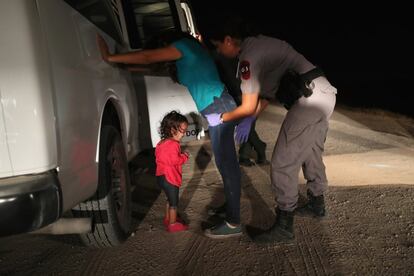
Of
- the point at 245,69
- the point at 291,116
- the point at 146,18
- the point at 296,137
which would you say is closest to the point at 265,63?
the point at 245,69

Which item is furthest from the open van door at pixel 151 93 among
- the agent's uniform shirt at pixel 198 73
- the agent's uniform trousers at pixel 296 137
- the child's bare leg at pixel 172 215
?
the agent's uniform trousers at pixel 296 137

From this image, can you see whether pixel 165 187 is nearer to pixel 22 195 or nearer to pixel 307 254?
pixel 307 254

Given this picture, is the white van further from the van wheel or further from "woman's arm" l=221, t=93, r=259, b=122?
"woman's arm" l=221, t=93, r=259, b=122

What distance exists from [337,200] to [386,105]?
6.05 metres

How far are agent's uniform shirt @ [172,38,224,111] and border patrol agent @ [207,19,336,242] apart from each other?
5.1 inches

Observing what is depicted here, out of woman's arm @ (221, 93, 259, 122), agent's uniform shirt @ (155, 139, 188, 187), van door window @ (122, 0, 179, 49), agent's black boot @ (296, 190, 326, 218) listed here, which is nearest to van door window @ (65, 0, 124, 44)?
van door window @ (122, 0, 179, 49)

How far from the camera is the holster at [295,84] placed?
3.37 metres

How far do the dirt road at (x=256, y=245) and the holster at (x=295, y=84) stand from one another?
1.09 metres

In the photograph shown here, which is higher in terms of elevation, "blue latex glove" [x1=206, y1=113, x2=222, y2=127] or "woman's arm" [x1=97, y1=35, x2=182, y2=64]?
"woman's arm" [x1=97, y1=35, x2=182, y2=64]

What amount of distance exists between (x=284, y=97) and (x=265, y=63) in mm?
328

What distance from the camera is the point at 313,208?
394 centimetres

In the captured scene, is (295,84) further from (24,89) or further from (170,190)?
(24,89)

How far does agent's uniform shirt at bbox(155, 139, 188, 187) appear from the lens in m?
3.58

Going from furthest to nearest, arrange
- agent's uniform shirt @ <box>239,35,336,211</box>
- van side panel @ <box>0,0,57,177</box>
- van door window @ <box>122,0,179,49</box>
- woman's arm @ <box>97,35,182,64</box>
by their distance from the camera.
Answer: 1. van door window @ <box>122,0,179,49</box>
2. agent's uniform shirt @ <box>239,35,336,211</box>
3. woman's arm @ <box>97,35,182,64</box>
4. van side panel @ <box>0,0,57,177</box>
